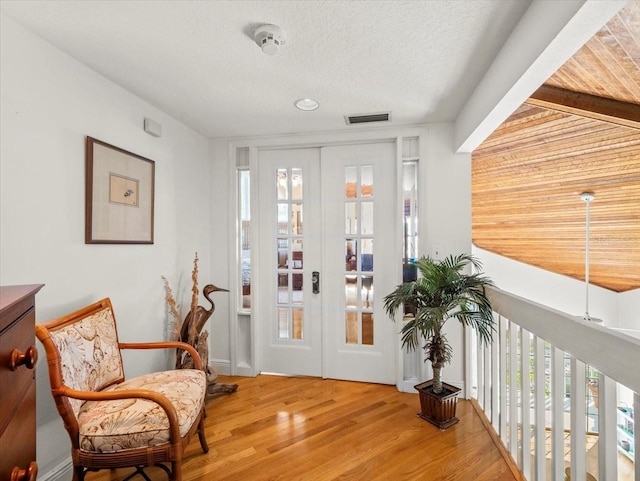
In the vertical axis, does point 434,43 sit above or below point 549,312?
above

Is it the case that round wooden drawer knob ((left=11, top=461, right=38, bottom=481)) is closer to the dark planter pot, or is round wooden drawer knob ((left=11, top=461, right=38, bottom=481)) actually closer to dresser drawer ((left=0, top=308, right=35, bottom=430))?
dresser drawer ((left=0, top=308, right=35, bottom=430))

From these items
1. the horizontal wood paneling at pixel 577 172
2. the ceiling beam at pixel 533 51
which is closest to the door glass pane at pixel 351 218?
the ceiling beam at pixel 533 51

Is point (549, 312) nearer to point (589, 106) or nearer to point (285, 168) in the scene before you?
point (589, 106)

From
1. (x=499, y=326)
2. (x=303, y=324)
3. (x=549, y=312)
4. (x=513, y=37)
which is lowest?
(x=303, y=324)

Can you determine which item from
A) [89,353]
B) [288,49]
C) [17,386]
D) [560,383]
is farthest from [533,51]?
[89,353]

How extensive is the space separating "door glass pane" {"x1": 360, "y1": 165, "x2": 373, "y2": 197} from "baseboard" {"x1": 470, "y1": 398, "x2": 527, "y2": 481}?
6.25 feet

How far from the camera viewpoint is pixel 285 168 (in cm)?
325

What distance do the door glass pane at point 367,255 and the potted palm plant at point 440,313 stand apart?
0.61m

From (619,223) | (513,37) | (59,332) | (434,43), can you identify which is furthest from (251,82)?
(619,223)

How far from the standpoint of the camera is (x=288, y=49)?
5.85 ft

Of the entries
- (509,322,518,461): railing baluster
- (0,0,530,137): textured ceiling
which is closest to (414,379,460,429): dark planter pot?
(509,322,518,461): railing baluster

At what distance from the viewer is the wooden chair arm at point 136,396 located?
1.46 meters

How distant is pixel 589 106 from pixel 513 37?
90cm

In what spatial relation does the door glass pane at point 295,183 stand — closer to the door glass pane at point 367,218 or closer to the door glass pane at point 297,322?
the door glass pane at point 367,218
